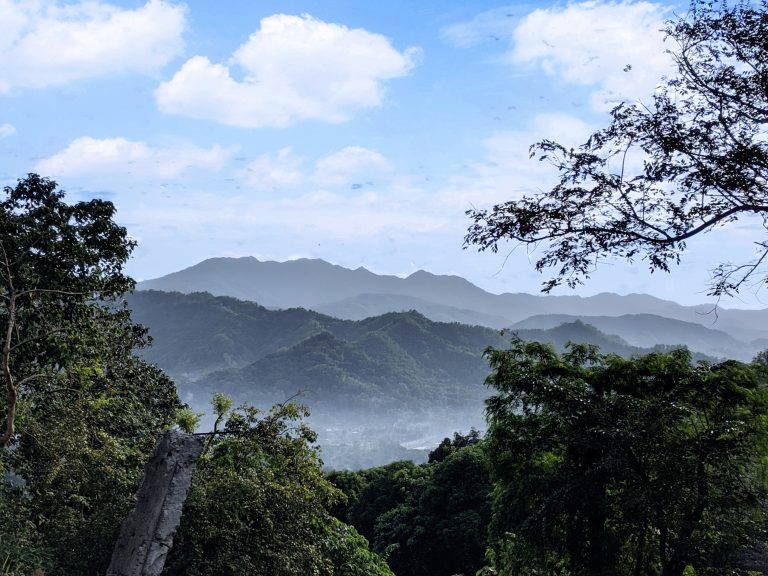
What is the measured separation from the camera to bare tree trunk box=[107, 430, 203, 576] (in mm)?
7930

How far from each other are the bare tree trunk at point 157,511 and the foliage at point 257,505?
344cm

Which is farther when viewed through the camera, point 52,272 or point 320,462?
point 320,462

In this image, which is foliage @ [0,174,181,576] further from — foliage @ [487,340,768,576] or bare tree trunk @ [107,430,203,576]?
foliage @ [487,340,768,576]

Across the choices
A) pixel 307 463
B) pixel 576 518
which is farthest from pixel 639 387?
pixel 307 463

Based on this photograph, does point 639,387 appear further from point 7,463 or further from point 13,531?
point 7,463

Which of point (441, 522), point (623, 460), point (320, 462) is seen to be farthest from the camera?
point (441, 522)

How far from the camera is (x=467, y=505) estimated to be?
3031 centimetres

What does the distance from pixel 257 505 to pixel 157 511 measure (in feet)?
13.6

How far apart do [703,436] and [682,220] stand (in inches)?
197

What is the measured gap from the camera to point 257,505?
12.0 m

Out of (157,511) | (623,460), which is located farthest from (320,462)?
(623,460)

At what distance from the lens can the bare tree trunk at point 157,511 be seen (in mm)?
7930

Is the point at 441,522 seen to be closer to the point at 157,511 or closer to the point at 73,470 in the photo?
the point at 73,470

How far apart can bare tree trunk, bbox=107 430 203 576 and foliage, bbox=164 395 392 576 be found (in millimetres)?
3438
